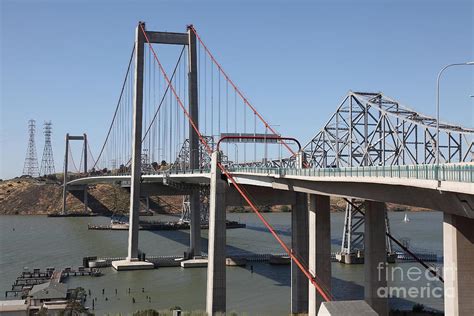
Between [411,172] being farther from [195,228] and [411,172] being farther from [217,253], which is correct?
[195,228]

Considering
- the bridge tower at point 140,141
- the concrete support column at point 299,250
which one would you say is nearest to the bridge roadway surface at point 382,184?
the concrete support column at point 299,250

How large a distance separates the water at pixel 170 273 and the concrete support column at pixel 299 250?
105cm

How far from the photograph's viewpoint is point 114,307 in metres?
36.8

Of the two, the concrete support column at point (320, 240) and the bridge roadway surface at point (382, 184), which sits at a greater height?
the bridge roadway surface at point (382, 184)

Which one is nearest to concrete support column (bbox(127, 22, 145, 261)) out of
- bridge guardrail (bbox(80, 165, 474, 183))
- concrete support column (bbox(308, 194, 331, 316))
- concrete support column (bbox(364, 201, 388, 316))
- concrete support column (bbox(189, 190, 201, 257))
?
concrete support column (bbox(189, 190, 201, 257))

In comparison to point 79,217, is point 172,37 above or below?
above

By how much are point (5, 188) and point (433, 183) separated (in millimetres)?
140353

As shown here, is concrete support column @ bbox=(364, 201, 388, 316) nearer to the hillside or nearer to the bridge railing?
the bridge railing

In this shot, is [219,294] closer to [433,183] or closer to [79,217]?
[433,183]

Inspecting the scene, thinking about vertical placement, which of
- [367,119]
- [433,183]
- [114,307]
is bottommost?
[114,307]

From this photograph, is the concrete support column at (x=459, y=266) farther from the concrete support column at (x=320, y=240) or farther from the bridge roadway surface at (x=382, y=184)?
the concrete support column at (x=320, y=240)

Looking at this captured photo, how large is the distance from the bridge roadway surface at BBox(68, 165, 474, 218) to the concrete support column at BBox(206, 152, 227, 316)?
11.1 feet

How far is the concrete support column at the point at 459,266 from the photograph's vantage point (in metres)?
18.4

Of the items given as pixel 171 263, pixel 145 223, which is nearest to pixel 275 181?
pixel 171 263
